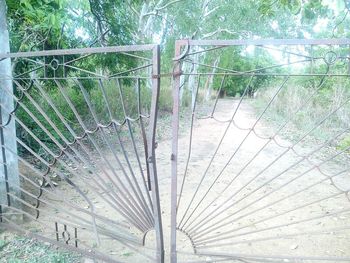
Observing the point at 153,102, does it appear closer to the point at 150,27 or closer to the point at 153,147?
the point at 153,147

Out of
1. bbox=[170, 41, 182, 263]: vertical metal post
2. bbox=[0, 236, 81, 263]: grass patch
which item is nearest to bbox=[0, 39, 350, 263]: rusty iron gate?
Answer: bbox=[170, 41, 182, 263]: vertical metal post

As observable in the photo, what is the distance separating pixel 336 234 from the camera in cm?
300

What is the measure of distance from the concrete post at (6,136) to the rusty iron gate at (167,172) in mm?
12

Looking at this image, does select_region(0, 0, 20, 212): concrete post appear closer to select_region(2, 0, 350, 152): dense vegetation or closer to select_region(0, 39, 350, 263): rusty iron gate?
select_region(0, 39, 350, 263): rusty iron gate

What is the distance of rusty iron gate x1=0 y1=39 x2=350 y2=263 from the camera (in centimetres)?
189

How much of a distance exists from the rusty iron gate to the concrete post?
0.04 feet

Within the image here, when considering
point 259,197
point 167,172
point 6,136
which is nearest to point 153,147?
point 6,136

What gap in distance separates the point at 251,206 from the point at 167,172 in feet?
5.64

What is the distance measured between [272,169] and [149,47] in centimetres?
410

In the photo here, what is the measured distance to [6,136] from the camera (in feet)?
8.95

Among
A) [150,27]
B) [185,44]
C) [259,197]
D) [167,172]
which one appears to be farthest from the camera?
[150,27]

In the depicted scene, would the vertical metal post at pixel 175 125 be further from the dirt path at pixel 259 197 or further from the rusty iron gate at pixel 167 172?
the dirt path at pixel 259 197

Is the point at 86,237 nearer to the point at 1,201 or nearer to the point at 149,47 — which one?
Result: the point at 1,201

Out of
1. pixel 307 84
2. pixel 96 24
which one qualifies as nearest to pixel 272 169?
pixel 96 24
